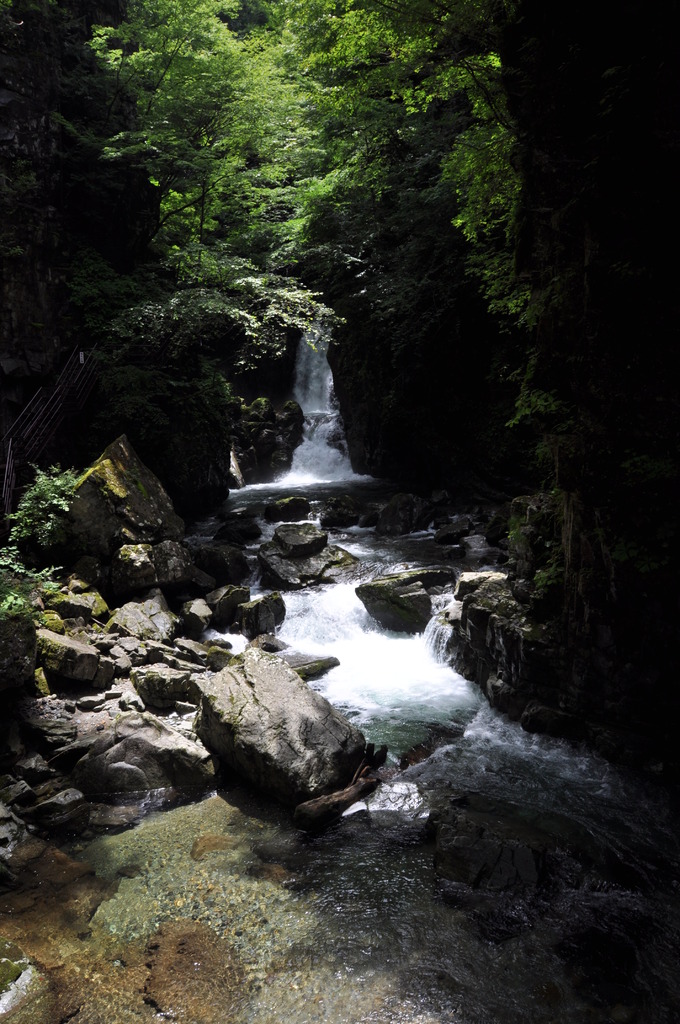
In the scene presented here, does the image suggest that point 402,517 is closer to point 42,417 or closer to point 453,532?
point 453,532

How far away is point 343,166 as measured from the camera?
1780 cm

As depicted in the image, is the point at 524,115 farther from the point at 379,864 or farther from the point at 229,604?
the point at 229,604

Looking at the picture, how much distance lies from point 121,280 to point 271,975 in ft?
50.8

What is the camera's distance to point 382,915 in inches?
189

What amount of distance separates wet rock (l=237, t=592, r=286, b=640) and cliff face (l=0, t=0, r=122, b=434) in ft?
23.5

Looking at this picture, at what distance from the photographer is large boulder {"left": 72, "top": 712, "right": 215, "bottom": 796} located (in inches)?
257

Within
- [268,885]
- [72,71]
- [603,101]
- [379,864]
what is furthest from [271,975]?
[72,71]

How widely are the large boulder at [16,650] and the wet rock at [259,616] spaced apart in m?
4.10

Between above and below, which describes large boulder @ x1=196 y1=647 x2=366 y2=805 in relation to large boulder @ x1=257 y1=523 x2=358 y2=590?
below

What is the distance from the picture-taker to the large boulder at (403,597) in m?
10.6

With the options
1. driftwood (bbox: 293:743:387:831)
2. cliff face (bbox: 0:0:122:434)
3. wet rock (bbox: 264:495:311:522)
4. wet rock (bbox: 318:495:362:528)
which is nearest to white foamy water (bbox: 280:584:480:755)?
driftwood (bbox: 293:743:387:831)

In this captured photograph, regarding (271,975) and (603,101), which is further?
(603,101)

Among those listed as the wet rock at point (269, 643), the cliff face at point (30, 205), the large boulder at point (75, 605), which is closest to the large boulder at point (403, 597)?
the wet rock at point (269, 643)

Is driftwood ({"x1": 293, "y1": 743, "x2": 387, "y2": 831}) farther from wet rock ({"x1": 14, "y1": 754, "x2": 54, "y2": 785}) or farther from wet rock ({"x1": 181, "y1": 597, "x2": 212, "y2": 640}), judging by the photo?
wet rock ({"x1": 181, "y1": 597, "x2": 212, "y2": 640})
